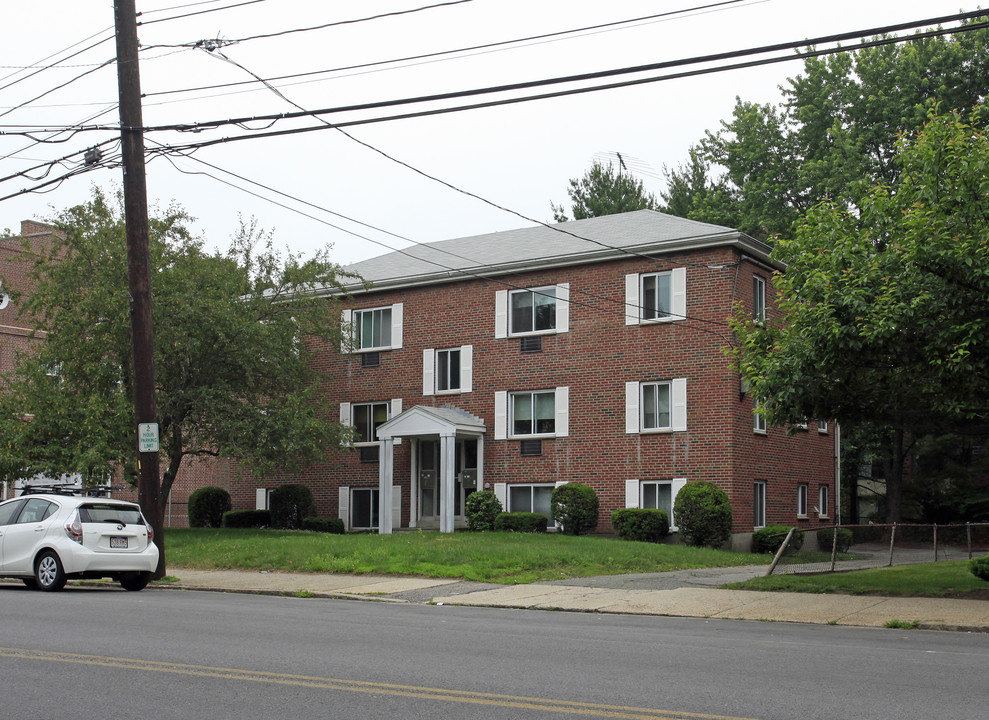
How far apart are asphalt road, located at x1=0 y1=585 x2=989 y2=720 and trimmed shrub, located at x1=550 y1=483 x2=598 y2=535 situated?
1479 centimetres

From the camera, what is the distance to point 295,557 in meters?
20.9

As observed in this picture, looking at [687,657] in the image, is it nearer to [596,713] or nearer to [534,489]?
[596,713]

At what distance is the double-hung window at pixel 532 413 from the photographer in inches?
1164

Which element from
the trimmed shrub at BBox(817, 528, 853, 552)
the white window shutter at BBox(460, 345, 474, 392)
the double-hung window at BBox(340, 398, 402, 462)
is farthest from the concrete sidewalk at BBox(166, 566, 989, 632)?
the double-hung window at BBox(340, 398, 402, 462)

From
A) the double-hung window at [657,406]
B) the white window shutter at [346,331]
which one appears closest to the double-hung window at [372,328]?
the white window shutter at [346,331]

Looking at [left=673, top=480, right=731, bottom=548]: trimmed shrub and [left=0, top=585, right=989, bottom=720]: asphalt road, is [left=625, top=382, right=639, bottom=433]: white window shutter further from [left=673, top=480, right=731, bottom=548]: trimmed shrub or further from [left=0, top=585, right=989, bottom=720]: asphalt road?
[left=0, top=585, right=989, bottom=720]: asphalt road

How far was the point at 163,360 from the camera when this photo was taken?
88.0 ft

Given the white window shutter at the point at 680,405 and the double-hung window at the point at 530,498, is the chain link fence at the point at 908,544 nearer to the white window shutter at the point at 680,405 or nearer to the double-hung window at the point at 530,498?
the white window shutter at the point at 680,405

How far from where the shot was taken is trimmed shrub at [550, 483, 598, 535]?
92.1ft

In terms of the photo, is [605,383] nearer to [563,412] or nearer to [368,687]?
[563,412]

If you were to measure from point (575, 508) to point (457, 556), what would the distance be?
8109 millimetres

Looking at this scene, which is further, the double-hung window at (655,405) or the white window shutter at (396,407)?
the white window shutter at (396,407)

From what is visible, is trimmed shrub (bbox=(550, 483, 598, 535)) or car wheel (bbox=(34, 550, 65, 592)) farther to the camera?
trimmed shrub (bbox=(550, 483, 598, 535))

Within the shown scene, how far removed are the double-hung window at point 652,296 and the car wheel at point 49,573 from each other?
663 inches
